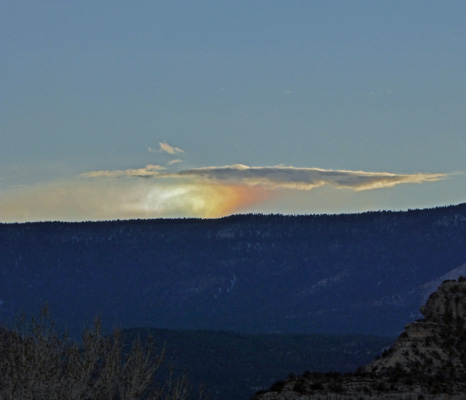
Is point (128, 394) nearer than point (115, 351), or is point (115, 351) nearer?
point (128, 394)

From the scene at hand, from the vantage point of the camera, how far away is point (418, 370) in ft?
360

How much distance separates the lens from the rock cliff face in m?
97.3

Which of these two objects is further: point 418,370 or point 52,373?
point 418,370

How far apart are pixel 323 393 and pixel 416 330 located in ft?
71.9

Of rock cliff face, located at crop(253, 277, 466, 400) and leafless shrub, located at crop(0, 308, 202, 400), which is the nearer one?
leafless shrub, located at crop(0, 308, 202, 400)

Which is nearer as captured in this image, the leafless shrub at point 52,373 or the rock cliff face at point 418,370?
the leafless shrub at point 52,373

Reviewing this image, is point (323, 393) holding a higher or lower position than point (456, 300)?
lower

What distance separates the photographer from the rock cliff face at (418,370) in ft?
319

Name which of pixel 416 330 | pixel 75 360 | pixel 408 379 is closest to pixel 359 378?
pixel 408 379

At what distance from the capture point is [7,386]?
97.9 m

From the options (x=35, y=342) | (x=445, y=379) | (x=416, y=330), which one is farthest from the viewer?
(x=416, y=330)

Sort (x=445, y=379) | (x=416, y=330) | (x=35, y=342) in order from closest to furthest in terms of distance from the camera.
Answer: (x=35, y=342), (x=445, y=379), (x=416, y=330)

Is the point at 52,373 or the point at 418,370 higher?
the point at 418,370

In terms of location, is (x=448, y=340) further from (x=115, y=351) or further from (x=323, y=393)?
(x=115, y=351)
